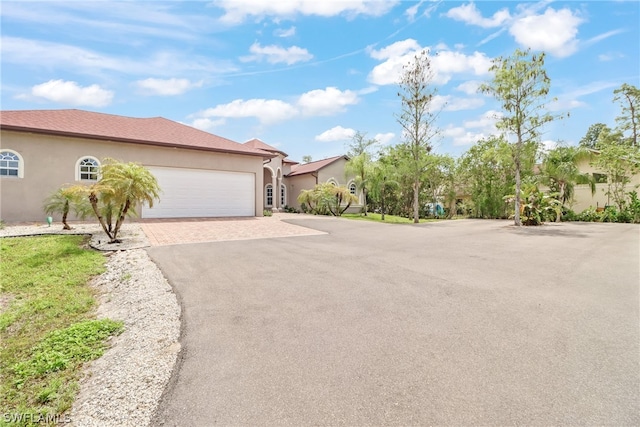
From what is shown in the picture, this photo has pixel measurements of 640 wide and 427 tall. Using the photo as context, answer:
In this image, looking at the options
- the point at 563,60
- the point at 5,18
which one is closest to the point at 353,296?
the point at 5,18

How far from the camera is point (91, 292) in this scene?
18.3 ft

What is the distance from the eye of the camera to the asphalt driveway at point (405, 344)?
2348 mm

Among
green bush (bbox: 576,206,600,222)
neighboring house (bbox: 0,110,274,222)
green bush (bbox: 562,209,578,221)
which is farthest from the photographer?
green bush (bbox: 562,209,578,221)

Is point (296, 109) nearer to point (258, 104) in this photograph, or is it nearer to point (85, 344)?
point (258, 104)

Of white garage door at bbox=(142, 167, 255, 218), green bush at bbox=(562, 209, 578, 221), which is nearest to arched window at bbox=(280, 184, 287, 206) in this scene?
white garage door at bbox=(142, 167, 255, 218)

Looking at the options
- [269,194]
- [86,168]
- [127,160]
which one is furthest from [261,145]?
[86,168]

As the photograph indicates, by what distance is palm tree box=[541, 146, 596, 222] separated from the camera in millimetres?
19341

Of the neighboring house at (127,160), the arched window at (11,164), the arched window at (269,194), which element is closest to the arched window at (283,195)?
the arched window at (269,194)

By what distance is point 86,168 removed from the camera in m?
14.0

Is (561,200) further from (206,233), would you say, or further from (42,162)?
(42,162)

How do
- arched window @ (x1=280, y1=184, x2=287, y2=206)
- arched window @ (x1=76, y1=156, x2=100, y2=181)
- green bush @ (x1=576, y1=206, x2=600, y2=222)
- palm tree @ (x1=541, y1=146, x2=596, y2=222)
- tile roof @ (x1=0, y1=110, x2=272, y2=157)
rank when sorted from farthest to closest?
arched window @ (x1=280, y1=184, x2=287, y2=206), green bush @ (x1=576, y1=206, x2=600, y2=222), palm tree @ (x1=541, y1=146, x2=596, y2=222), arched window @ (x1=76, y1=156, x2=100, y2=181), tile roof @ (x1=0, y1=110, x2=272, y2=157)

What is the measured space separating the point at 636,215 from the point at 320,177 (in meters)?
20.5

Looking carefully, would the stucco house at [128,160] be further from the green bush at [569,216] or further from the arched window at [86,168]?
the green bush at [569,216]

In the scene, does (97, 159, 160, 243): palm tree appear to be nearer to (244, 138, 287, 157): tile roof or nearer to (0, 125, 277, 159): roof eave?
(0, 125, 277, 159): roof eave
